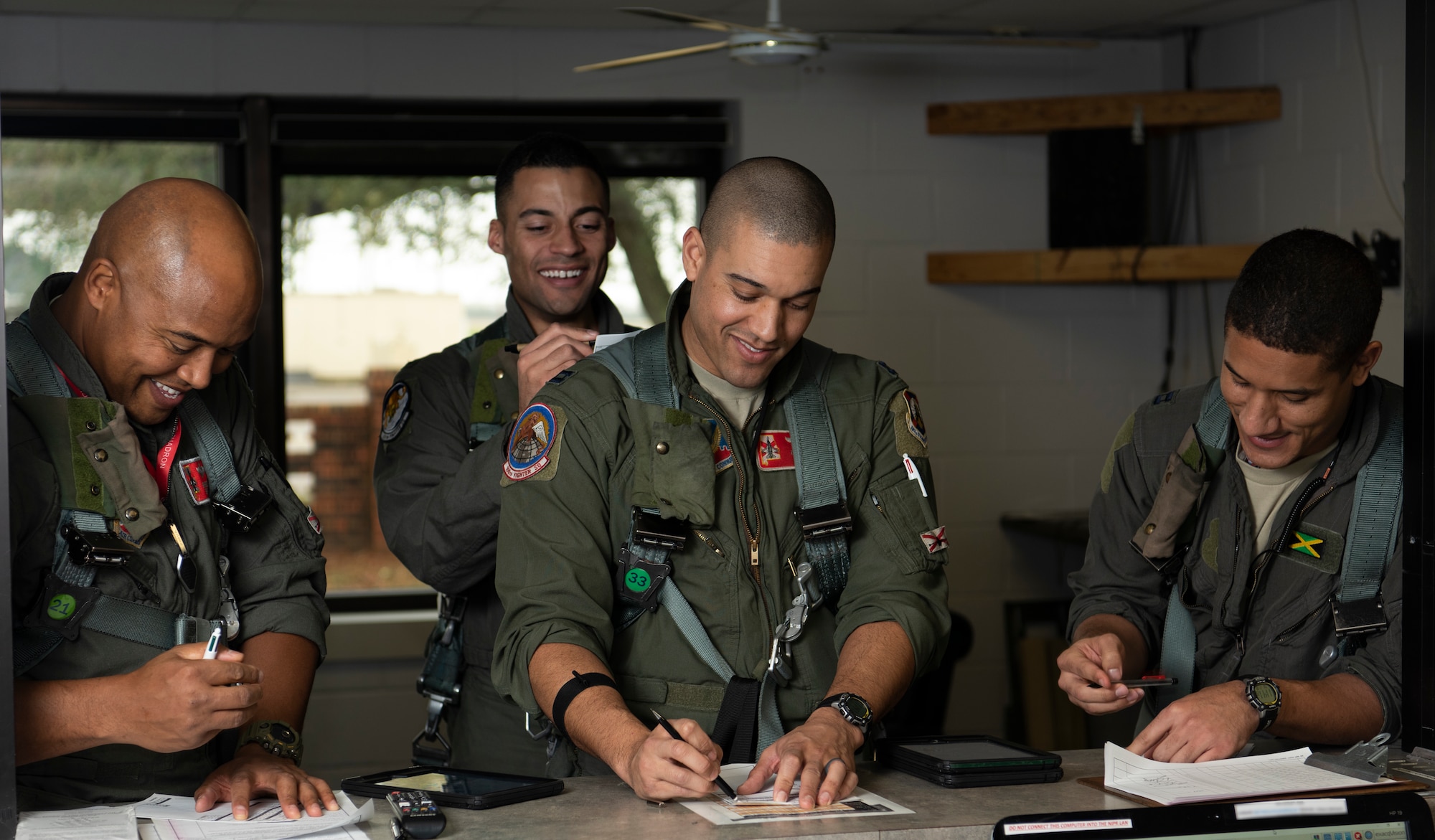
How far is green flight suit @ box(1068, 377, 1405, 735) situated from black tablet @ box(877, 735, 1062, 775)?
0.48 m

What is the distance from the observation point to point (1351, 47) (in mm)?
4418

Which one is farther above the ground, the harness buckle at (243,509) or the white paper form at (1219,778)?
the harness buckle at (243,509)

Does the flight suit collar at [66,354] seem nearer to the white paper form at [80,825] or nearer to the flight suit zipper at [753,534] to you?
the white paper form at [80,825]

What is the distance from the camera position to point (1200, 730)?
2.11 m

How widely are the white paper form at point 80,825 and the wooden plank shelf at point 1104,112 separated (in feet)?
13.1

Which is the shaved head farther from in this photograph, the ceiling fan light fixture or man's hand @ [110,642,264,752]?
the ceiling fan light fixture

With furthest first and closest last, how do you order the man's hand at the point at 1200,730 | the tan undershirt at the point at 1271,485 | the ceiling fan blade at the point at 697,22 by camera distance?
the ceiling fan blade at the point at 697,22 < the tan undershirt at the point at 1271,485 < the man's hand at the point at 1200,730

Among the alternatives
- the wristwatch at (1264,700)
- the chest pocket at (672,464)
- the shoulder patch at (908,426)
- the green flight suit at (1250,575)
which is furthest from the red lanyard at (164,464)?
the wristwatch at (1264,700)

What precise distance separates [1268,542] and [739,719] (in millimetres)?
987

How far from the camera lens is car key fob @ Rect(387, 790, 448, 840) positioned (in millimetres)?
1756

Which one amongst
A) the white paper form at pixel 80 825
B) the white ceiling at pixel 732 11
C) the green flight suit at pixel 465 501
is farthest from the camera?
the white ceiling at pixel 732 11

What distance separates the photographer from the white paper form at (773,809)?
1826 millimetres

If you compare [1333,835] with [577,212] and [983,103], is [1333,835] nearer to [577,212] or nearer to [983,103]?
[577,212]

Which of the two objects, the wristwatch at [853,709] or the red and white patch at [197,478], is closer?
the wristwatch at [853,709]
